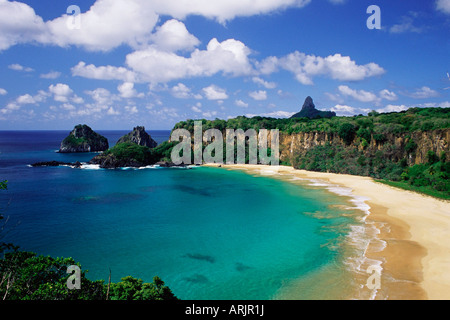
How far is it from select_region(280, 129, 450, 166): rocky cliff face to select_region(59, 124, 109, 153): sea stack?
3420 inches

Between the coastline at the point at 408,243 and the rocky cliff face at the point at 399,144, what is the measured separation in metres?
10.6

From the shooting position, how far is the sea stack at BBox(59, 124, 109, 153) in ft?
376

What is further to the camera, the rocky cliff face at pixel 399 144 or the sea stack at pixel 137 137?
the sea stack at pixel 137 137

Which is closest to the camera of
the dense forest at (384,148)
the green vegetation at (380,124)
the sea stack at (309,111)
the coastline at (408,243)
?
the coastline at (408,243)

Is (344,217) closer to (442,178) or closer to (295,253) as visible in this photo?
(295,253)

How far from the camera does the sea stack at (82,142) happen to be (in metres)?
115

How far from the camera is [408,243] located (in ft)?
77.1

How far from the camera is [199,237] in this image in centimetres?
2641

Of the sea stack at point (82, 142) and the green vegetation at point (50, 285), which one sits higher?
the sea stack at point (82, 142)

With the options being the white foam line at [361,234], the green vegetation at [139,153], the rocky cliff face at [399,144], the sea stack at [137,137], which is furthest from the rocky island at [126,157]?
the white foam line at [361,234]

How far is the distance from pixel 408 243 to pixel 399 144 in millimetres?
36081

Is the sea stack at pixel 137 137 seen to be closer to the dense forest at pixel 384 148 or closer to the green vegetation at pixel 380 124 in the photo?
the green vegetation at pixel 380 124

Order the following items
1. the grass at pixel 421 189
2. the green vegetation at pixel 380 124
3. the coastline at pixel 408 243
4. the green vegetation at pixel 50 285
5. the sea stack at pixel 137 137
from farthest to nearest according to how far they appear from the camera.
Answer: the sea stack at pixel 137 137 < the green vegetation at pixel 380 124 < the grass at pixel 421 189 < the coastline at pixel 408 243 < the green vegetation at pixel 50 285

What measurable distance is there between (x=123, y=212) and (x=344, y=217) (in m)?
26.5
